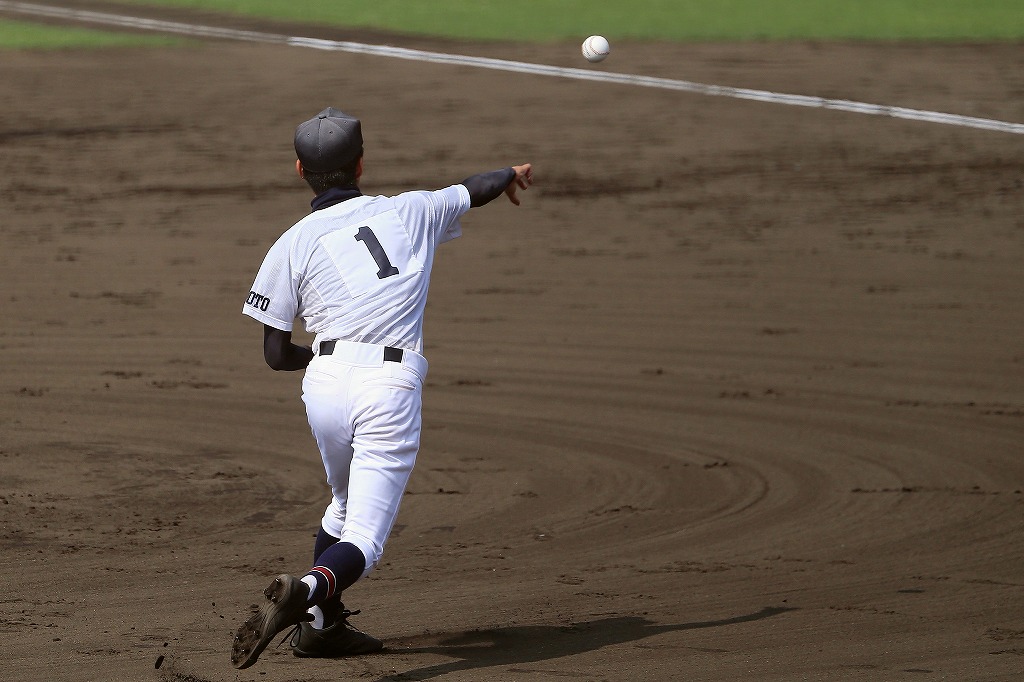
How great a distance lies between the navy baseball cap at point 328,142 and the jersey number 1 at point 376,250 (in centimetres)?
24

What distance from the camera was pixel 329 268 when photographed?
4.57 m

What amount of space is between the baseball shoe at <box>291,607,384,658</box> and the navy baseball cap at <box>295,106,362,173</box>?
4.95ft

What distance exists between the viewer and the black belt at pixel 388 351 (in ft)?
14.9

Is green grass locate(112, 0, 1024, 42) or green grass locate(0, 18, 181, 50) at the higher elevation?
green grass locate(112, 0, 1024, 42)

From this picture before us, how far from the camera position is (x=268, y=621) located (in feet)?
13.6

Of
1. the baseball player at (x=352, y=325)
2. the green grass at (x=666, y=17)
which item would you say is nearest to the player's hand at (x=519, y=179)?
the baseball player at (x=352, y=325)

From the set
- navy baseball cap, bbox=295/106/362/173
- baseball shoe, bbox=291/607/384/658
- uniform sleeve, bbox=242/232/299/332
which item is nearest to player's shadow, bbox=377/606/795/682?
baseball shoe, bbox=291/607/384/658

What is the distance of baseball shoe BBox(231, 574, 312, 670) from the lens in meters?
4.12

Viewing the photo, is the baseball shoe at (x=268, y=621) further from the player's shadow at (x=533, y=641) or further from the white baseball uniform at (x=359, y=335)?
the player's shadow at (x=533, y=641)

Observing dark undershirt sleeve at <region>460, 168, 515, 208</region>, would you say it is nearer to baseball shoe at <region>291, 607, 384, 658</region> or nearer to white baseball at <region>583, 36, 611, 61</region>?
baseball shoe at <region>291, 607, 384, 658</region>

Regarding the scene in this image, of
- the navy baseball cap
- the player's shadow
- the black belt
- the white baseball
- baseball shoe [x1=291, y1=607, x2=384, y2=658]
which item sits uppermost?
the white baseball

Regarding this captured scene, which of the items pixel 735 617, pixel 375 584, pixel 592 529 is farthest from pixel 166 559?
pixel 735 617

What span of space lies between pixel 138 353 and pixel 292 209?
4041mm

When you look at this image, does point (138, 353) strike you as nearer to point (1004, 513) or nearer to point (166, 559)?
point (166, 559)
